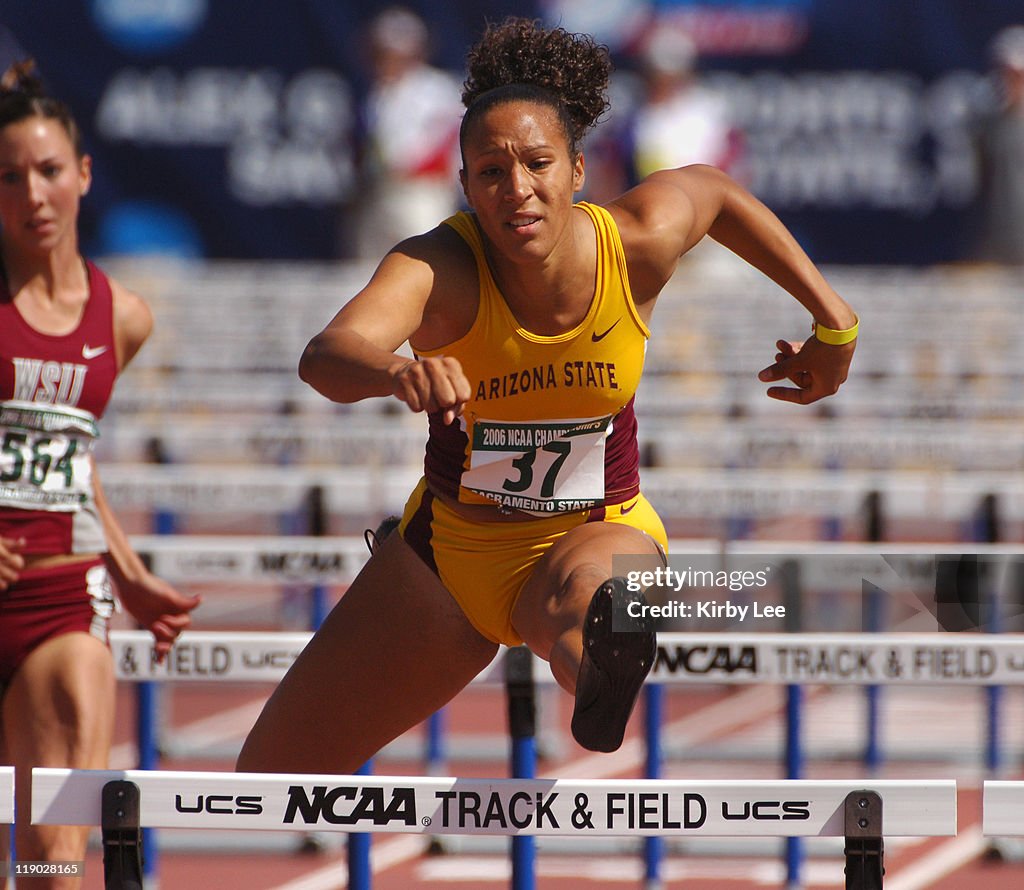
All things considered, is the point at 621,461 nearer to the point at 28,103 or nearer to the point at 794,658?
the point at 794,658

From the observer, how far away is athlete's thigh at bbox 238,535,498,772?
3.38 m

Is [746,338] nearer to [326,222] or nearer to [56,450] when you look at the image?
[56,450]

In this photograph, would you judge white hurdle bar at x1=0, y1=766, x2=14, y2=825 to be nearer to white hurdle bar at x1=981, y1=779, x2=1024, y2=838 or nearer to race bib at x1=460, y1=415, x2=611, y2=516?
race bib at x1=460, y1=415, x2=611, y2=516

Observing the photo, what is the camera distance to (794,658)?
3.83m

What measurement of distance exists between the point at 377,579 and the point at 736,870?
9.63ft

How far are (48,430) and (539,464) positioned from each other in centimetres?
123

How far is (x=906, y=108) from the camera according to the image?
54.6ft

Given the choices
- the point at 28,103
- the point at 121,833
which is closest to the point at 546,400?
the point at 121,833

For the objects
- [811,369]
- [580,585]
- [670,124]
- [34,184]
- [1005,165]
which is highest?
[670,124]

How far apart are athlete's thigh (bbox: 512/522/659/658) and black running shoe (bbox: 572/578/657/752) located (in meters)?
0.15

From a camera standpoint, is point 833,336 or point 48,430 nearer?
point 833,336

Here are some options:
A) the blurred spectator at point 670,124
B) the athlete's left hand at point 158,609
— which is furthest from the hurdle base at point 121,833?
the blurred spectator at point 670,124

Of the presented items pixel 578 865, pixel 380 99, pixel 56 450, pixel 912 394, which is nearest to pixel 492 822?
pixel 56 450

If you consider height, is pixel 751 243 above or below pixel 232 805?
above
